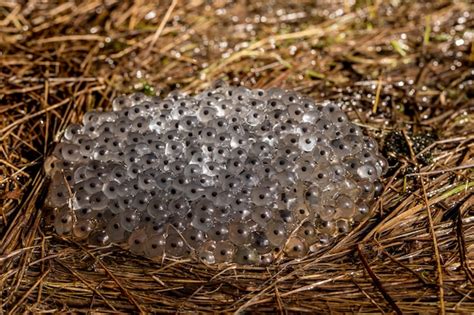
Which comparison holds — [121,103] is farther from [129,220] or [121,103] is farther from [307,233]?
[307,233]

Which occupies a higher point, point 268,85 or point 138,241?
point 138,241

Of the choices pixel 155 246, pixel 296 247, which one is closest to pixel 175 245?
pixel 155 246

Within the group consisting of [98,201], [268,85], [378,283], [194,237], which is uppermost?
[98,201]

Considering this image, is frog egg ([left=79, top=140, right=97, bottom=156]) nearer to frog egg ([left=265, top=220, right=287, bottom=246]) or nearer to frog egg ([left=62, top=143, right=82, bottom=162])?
frog egg ([left=62, top=143, right=82, bottom=162])

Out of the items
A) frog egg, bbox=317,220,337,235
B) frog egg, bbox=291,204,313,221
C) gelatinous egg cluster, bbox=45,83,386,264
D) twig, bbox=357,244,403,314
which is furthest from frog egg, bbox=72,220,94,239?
twig, bbox=357,244,403,314

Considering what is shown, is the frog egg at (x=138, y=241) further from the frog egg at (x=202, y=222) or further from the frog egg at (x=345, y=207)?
the frog egg at (x=345, y=207)
